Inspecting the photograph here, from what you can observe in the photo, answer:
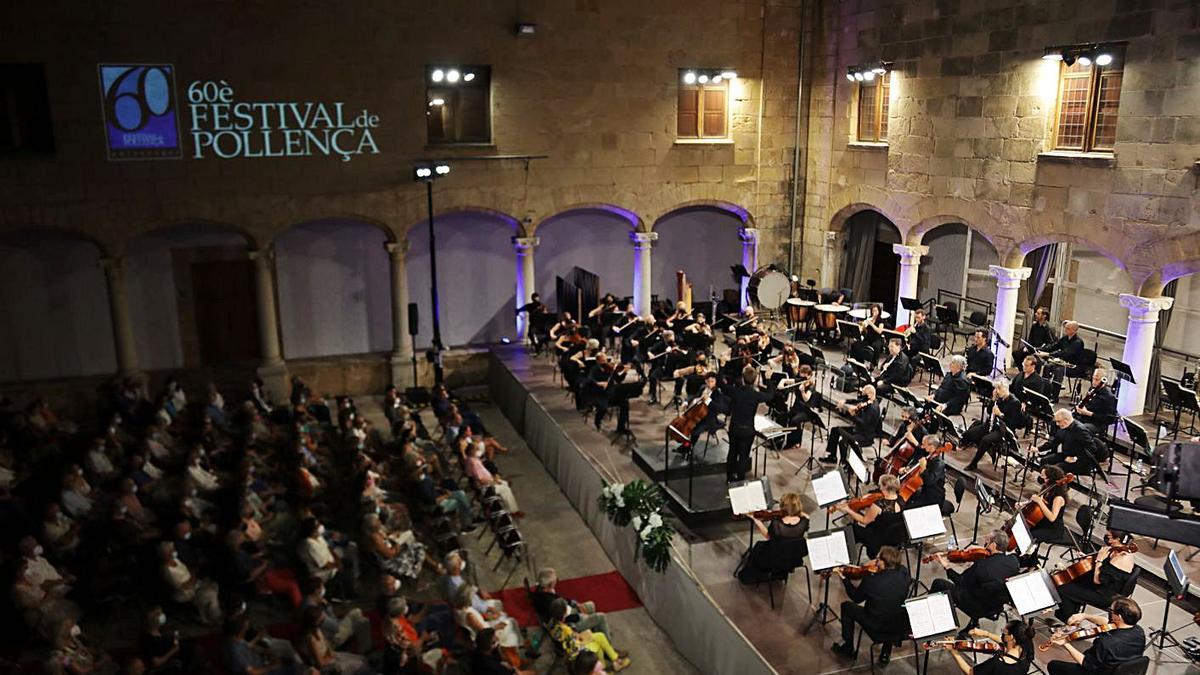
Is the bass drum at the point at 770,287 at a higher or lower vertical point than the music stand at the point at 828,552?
higher

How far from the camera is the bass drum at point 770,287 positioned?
694 inches

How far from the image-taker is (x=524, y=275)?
19.2 meters

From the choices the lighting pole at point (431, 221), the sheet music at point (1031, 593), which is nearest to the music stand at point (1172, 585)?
the sheet music at point (1031, 593)

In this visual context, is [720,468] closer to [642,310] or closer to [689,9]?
[642,310]

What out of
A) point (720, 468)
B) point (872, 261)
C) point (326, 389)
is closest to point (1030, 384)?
point (720, 468)

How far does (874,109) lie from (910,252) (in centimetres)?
294

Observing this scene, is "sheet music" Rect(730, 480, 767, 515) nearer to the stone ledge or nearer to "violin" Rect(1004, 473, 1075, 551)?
"violin" Rect(1004, 473, 1075, 551)

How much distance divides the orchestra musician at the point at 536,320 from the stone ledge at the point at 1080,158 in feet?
29.7

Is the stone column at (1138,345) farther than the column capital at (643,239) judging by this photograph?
No

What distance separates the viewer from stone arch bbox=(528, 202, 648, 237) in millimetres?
18891

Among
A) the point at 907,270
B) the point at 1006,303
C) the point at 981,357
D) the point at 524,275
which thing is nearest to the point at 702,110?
the point at 524,275

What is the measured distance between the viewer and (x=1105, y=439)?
470 inches

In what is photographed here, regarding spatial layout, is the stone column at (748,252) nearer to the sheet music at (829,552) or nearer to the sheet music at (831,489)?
the sheet music at (831,489)

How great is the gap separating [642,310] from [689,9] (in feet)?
20.0
